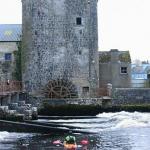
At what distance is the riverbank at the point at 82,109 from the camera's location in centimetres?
5128

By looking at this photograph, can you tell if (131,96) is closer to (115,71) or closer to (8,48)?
(115,71)

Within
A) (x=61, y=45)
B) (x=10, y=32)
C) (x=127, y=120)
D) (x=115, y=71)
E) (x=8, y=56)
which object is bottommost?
(x=127, y=120)

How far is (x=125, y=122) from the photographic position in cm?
4128

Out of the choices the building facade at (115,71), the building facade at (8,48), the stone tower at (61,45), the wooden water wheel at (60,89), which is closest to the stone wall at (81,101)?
the wooden water wheel at (60,89)

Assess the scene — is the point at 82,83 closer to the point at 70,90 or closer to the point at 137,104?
the point at 70,90

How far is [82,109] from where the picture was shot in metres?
51.3

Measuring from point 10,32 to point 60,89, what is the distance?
434 inches

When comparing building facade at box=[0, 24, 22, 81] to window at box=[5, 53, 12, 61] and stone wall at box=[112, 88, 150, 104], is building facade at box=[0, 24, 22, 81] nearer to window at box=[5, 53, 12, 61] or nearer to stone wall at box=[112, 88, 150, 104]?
window at box=[5, 53, 12, 61]

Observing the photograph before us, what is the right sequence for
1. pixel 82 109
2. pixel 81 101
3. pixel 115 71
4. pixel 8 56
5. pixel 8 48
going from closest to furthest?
1. pixel 82 109
2. pixel 81 101
3. pixel 115 71
4. pixel 8 56
5. pixel 8 48

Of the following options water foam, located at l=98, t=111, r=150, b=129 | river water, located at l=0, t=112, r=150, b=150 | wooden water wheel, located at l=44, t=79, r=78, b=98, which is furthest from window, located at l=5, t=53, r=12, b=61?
river water, located at l=0, t=112, r=150, b=150

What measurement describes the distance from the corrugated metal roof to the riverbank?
11.1 m

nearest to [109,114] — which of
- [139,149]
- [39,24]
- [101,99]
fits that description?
[101,99]

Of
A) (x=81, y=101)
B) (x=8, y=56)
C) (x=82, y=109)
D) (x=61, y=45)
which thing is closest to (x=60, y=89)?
(x=81, y=101)

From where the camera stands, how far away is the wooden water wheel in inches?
2105
